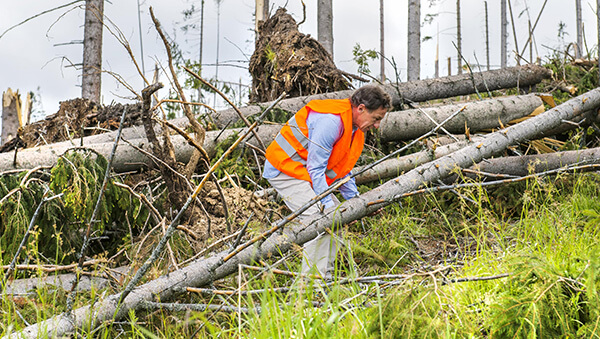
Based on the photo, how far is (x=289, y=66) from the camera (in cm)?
663

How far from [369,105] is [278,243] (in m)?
1.26

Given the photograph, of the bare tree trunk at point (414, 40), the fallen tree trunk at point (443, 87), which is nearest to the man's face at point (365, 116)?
the fallen tree trunk at point (443, 87)

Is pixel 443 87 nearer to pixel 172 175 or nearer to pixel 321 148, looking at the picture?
pixel 321 148

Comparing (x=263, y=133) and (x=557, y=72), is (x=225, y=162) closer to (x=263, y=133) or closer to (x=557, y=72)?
(x=263, y=133)

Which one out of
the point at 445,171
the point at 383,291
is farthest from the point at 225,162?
the point at 383,291

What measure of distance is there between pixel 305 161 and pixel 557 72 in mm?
5417

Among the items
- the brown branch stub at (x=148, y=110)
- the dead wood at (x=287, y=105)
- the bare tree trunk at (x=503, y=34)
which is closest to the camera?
the brown branch stub at (x=148, y=110)

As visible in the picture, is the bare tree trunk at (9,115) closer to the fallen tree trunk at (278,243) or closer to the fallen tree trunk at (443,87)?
the fallen tree trunk at (443,87)

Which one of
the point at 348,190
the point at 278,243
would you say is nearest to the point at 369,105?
the point at 348,190

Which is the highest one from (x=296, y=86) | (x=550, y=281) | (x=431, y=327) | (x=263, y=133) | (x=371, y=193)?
(x=296, y=86)

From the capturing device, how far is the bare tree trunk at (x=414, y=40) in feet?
39.9

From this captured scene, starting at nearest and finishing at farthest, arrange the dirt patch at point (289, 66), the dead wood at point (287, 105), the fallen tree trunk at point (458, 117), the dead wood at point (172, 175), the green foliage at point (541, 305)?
1. the green foliage at point (541, 305)
2. the dead wood at point (172, 175)
3. the fallen tree trunk at point (458, 117)
4. the dead wood at point (287, 105)
5. the dirt patch at point (289, 66)

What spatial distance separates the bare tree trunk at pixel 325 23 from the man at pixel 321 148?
6.76m

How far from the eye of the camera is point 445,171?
4.04m
